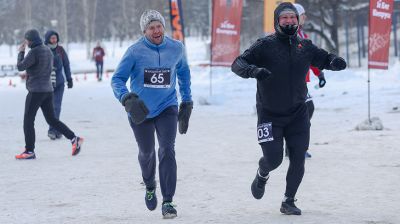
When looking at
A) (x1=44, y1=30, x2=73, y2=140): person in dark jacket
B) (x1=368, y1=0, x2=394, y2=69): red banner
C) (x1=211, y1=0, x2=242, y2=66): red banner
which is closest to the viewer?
(x1=44, y1=30, x2=73, y2=140): person in dark jacket

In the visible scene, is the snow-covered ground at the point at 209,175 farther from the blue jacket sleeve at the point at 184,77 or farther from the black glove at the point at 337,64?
the black glove at the point at 337,64

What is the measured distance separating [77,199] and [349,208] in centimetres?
256

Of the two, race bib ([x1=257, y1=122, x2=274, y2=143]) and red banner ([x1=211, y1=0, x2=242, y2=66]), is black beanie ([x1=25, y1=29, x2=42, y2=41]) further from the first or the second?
red banner ([x1=211, y1=0, x2=242, y2=66])

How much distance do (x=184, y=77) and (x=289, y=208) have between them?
54.8 inches

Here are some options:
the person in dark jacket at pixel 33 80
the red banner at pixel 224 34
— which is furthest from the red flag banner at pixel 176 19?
the person in dark jacket at pixel 33 80

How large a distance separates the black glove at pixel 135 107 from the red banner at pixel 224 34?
16.1m

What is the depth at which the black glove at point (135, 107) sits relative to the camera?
7289 mm

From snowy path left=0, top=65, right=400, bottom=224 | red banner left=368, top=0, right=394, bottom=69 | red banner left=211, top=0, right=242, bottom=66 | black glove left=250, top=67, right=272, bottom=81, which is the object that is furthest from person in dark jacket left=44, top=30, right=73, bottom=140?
red banner left=211, top=0, right=242, bottom=66

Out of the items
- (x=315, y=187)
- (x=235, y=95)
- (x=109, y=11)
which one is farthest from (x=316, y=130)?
(x=109, y=11)

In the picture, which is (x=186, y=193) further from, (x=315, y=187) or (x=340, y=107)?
(x=340, y=107)

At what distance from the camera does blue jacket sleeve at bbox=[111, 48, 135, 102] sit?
749cm

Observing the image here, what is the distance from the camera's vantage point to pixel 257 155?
40.5 ft

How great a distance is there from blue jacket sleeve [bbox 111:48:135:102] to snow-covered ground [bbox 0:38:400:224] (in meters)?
1.03

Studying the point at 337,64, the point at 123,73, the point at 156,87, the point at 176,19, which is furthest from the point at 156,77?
the point at 176,19
